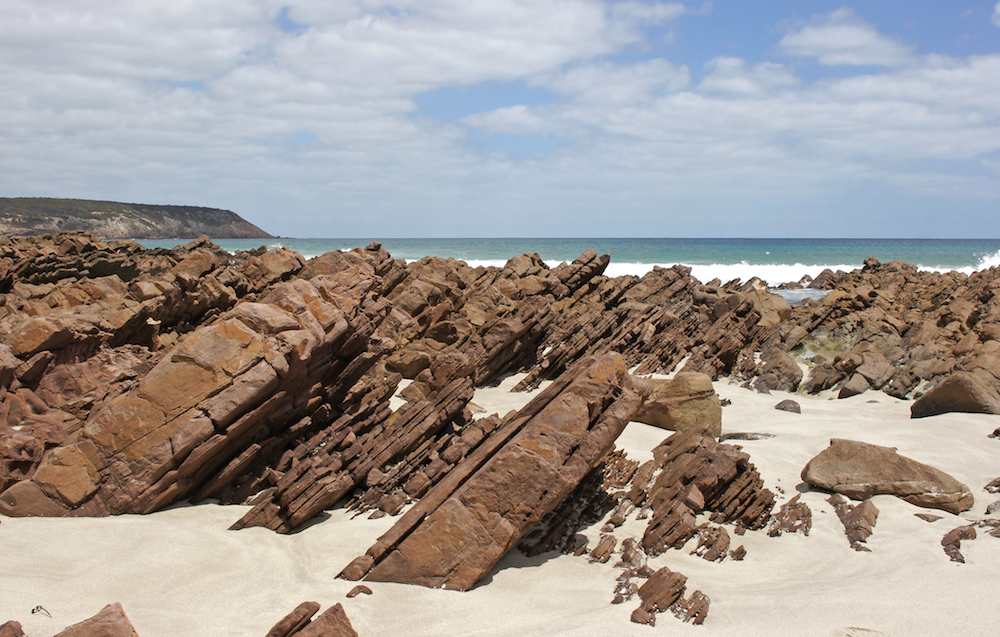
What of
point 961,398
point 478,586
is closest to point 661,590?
point 478,586

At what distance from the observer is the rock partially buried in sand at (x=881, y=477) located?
27.6ft

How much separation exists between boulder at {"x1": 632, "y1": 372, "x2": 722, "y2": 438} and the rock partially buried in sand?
275cm

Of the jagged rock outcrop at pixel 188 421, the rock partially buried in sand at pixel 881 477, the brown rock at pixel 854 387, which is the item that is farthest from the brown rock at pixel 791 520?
the brown rock at pixel 854 387

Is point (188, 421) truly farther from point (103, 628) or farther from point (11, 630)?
point (103, 628)

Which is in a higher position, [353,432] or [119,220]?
[119,220]

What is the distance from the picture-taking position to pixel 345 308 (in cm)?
1044

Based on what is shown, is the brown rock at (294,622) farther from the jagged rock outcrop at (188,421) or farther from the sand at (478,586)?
the jagged rock outcrop at (188,421)

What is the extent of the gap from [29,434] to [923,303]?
29.0 m

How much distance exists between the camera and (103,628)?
4.69 metres

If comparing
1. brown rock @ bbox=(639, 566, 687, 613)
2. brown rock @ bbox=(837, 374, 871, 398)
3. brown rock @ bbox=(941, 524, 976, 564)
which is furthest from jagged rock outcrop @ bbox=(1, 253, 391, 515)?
brown rock @ bbox=(837, 374, 871, 398)

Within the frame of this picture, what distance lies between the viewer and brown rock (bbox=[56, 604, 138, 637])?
4652 millimetres

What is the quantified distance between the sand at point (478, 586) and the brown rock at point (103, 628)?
0.78 meters

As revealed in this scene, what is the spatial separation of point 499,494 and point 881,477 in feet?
18.0

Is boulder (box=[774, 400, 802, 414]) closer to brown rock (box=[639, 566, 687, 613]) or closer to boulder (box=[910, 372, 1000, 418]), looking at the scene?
boulder (box=[910, 372, 1000, 418])
